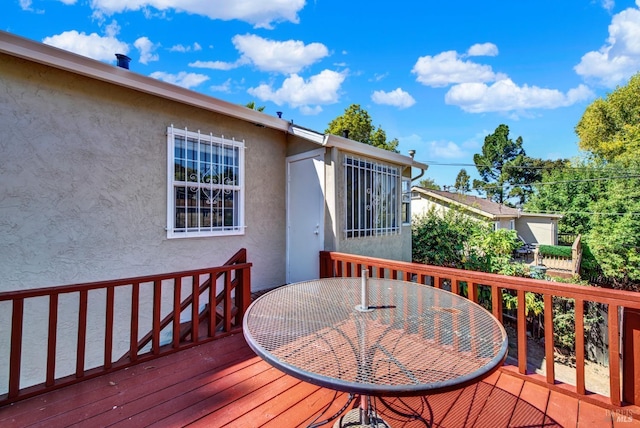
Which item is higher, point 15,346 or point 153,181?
point 153,181

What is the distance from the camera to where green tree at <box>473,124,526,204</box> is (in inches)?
1094

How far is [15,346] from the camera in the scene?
1924 millimetres

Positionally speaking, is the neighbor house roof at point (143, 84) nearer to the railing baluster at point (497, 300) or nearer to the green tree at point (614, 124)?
the railing baluster at point (497, 300)

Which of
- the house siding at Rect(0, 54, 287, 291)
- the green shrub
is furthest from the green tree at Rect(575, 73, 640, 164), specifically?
the house siding at Rect(0, 54, 287, 291)

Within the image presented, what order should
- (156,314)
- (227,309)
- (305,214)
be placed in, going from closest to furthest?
(156,314) < (227,309) < (305,214)

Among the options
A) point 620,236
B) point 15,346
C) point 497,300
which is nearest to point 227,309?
point 15,346

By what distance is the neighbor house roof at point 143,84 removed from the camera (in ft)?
8.77

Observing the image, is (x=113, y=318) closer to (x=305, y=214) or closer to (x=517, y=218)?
(x=305, y=214)

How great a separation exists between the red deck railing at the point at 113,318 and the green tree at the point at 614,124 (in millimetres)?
24826

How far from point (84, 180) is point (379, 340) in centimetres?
375

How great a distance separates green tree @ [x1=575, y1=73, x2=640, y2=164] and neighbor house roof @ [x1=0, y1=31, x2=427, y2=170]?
2293 cm

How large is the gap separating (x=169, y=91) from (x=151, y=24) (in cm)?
319

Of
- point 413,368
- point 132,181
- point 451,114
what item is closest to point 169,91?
point 132,181

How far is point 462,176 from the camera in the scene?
1258 inches
